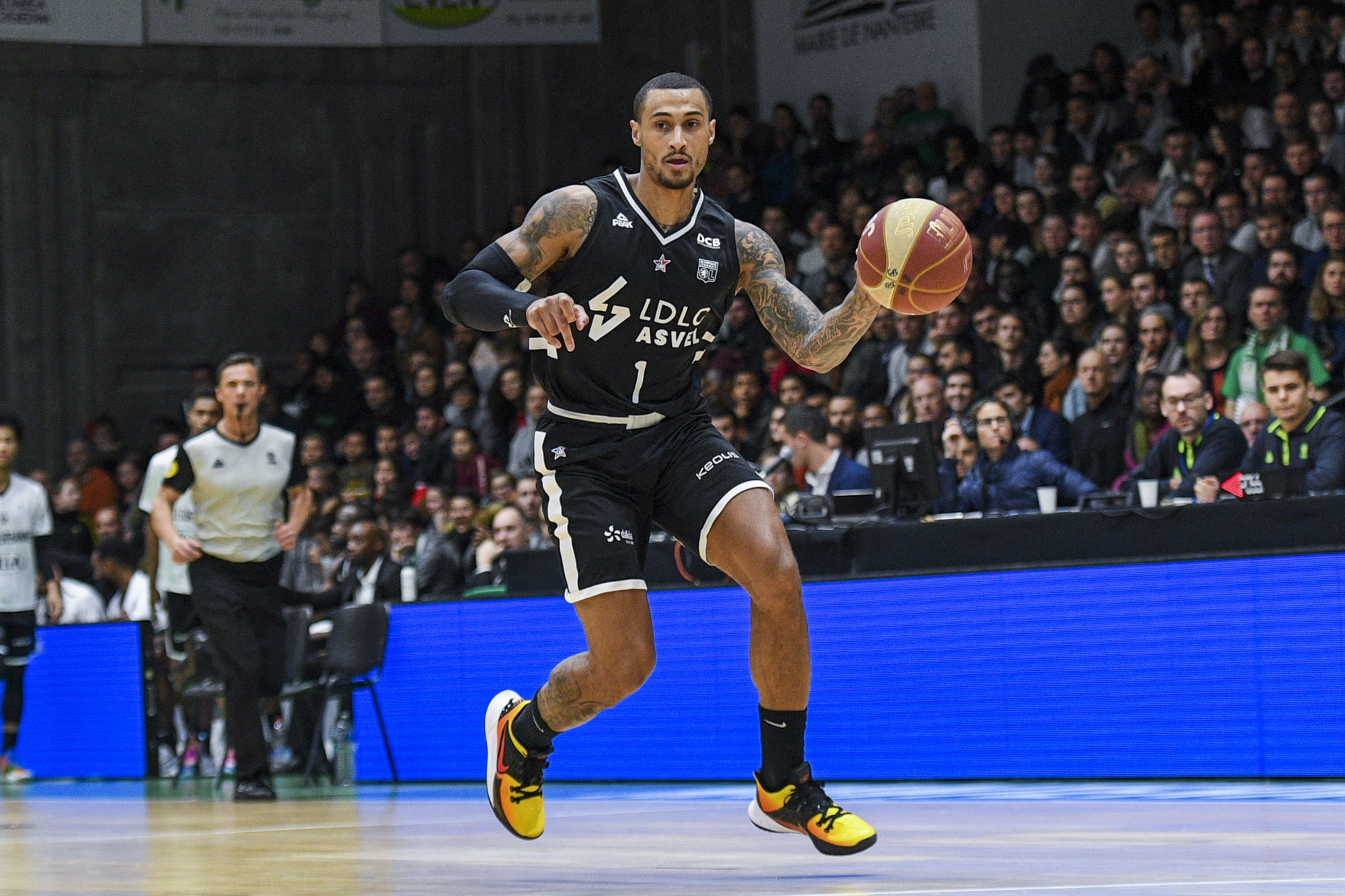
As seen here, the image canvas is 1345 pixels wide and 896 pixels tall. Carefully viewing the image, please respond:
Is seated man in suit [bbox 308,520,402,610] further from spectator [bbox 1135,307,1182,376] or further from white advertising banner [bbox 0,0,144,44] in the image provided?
white advertising banner [bbox 0,0,144,44]

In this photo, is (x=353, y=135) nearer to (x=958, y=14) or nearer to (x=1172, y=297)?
(x=958, y=14)

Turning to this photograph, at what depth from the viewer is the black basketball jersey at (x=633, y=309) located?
17.1 ft

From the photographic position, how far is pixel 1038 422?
1105 centimetres

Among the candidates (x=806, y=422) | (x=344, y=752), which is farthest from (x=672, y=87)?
(x=344, y=752)

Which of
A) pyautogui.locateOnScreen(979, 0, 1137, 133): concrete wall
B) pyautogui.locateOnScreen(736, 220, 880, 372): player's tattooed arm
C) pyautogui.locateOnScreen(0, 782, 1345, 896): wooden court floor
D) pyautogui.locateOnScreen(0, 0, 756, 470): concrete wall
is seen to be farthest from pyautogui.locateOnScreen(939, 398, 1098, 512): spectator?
pyautogui.locateOnScreen(0, 0, 756, 470): concrete wall

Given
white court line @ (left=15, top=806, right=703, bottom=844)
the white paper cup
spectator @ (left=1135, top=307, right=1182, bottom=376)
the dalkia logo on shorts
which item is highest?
the dalkia logo on shorts

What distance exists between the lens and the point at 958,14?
16.2 m

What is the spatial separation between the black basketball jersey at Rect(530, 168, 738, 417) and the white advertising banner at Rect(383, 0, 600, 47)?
465 inches

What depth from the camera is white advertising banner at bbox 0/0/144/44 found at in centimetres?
1552

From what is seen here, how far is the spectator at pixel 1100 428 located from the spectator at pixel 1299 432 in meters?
2.06

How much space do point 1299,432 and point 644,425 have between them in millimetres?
4329

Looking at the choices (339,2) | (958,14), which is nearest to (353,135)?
(339,2)

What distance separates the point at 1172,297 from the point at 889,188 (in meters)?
3.48

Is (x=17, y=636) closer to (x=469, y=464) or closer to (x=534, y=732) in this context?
(x=469, y=464)
